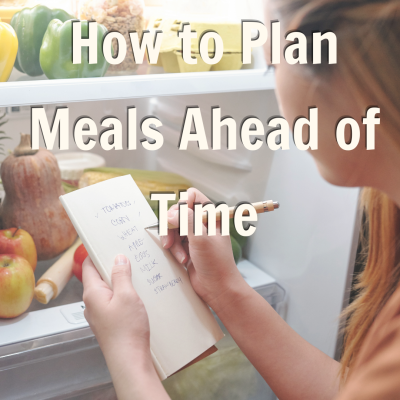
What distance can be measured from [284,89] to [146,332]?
11.7 inches

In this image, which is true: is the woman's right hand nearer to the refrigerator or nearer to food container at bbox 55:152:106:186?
the refrigerator

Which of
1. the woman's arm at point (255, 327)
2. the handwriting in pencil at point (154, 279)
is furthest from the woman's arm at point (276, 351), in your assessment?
the handwriting in pencil at point (154, 279)

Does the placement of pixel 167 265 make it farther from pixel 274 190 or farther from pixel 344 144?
pixel 274 190

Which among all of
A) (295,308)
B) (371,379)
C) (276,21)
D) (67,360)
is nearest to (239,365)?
(295,308)

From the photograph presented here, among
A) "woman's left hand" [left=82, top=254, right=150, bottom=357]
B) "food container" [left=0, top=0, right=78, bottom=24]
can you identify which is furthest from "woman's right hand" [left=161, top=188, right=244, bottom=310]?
"food container" [left=0, top=0, right=78, bottom=24]

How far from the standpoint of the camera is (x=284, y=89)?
15.6 inches

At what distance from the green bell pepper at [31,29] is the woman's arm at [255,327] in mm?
355

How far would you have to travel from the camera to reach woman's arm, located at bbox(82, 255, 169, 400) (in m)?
0.45

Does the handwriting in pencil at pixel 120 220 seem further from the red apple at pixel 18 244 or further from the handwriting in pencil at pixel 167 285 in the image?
the red apple at pixel 18 244

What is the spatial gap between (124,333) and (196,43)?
0.53 meters

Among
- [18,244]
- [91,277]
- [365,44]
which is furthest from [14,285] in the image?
[365,44]

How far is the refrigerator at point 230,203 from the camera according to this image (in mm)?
661

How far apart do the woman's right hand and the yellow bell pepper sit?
31cm

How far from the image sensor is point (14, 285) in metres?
0.67
